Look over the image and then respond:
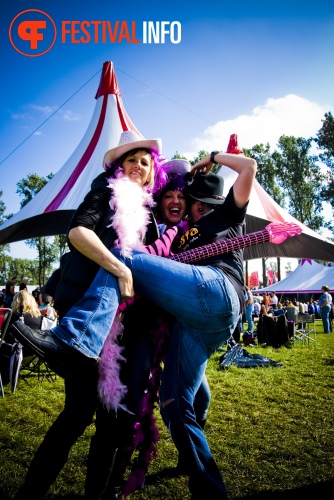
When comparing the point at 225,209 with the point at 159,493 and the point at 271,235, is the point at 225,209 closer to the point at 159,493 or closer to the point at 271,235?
the point at 271,235

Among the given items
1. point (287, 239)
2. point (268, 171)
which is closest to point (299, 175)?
point (268, 171)

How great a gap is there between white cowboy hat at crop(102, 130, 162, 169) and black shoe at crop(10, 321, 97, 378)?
106cm

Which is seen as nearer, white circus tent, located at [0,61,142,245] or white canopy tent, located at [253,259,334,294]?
white circus tent, located at [0,61,142,245]

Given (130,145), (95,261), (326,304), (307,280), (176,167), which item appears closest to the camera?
(95,261)

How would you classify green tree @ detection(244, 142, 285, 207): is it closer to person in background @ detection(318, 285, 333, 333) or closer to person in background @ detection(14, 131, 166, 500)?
person in background @ detection(318, 285, 333, 333)

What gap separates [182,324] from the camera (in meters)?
1.50

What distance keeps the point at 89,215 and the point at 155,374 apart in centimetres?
93

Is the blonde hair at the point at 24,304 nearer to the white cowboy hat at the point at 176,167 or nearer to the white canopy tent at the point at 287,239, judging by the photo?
the white cowboy hat at the point at 176,167

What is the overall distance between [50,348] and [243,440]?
6.13 feet

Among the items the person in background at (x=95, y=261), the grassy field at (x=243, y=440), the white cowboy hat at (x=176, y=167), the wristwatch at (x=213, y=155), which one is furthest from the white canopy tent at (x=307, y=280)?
the person in background at (x=95, y=261)

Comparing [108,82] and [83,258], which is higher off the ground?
[108,82]

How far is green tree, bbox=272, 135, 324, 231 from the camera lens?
2795 centimetres

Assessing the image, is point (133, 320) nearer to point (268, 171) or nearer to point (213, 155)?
point (213, 155)

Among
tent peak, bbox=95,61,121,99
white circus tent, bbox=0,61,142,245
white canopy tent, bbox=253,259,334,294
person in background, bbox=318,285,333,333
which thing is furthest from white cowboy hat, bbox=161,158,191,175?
white canopy tent, bbox=253,259,334,294
